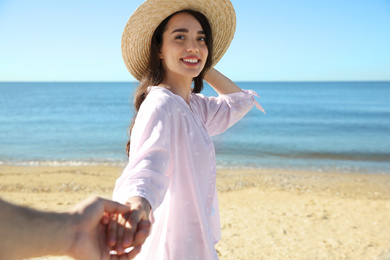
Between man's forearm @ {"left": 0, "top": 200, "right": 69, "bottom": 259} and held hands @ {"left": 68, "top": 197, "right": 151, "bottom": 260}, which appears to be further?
held hands @ {"left": 68, "top": 197, "right": 151, "bottom": 260}

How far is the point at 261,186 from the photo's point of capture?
275 inches

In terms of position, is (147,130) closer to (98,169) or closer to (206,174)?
(206,174)

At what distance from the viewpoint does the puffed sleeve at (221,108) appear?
2195mm

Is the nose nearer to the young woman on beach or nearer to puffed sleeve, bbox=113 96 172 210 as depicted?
the young woman on beach

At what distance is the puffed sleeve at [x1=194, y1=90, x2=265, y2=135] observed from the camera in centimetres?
220

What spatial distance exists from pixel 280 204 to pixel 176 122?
457cm

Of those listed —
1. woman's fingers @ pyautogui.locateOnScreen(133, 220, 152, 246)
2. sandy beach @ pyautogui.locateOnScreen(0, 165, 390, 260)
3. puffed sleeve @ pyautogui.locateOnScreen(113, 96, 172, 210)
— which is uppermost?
puffed sleeve @ pyautogui.locateOnScreen(113, 96, 172, 210)

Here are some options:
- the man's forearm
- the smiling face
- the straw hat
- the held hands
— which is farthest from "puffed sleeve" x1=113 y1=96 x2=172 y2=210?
the straw hat

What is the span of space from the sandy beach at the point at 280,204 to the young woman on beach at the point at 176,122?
1.89 m

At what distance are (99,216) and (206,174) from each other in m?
0.82

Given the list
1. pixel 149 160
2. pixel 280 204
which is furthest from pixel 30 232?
pixel 280 204

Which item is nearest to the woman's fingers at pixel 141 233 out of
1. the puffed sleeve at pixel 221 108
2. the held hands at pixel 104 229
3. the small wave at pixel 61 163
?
the held hands at pixel 104 229

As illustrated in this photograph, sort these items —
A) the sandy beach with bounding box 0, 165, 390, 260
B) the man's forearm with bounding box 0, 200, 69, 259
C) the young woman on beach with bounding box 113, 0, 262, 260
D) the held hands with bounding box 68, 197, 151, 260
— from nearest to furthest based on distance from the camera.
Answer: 1. the man's forearm with bounding box 0, 200, 69, 259
2. the held hands with bounding box 68, 197, 151, 260
3. the young woman on beach with bounding box 113, 0, 262, 260
4. the sandy beach with bounding box 0, 165, 390, 260

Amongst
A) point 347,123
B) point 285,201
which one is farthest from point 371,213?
point 347,123
